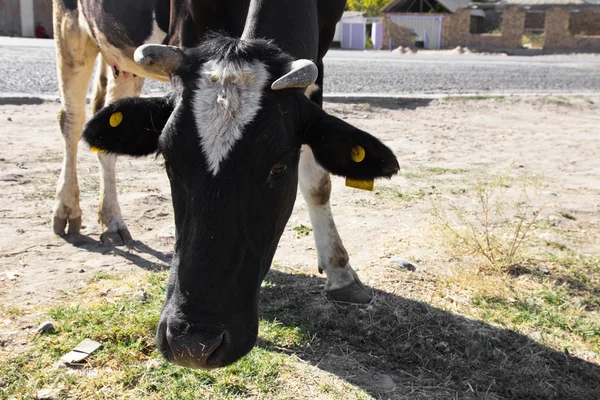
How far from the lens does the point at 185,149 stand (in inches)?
101

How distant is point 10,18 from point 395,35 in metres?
23.6

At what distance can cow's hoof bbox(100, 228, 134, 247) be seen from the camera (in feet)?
16.3

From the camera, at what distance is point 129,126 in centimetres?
303

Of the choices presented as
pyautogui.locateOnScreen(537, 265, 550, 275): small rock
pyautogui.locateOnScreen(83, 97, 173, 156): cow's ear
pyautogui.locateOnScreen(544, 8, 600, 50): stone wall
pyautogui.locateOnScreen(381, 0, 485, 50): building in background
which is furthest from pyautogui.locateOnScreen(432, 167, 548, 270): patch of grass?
pyautogui.locateOnScreen(544, 8, 600, 50): stone wall

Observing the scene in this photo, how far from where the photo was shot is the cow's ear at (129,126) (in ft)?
9.79

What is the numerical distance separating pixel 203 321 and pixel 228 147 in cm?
65

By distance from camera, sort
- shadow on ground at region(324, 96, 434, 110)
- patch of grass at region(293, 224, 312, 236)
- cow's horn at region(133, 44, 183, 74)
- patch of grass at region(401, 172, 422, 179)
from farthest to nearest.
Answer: shadow on ground at region(324, 96, 434, 110)
patch of grass at region(401, 172, 422, 179)
patch of grass at region(293, 224, 312, 236)
cow's horn at region(133, 44, 183, 74)

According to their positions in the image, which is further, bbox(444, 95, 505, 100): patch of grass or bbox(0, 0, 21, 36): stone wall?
bbox(0, 0, 21, 36): stone wall

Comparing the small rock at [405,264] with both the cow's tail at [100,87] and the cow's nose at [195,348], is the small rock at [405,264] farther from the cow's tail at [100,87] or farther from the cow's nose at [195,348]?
the cow's tail at [100,87]

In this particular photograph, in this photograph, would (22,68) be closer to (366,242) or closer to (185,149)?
(366,242)

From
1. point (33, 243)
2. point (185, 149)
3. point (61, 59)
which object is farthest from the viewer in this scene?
point (61, 59)

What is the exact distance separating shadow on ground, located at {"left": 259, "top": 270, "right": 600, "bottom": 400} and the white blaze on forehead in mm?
1361

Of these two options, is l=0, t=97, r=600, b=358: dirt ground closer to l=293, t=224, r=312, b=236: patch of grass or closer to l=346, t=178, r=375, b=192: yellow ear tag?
l=293, t=224, r=312, b=236: patch of grass

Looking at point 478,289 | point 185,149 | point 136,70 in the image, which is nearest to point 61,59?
point 136,70
